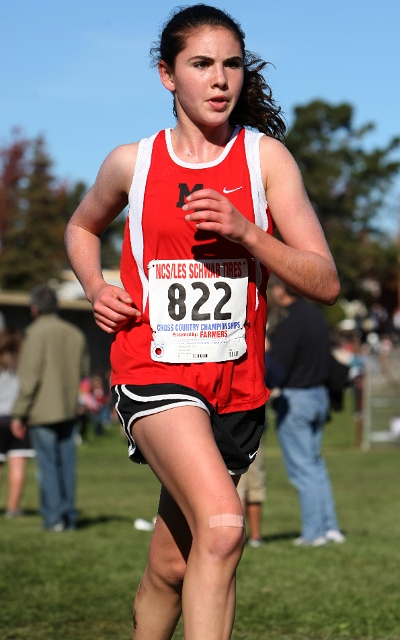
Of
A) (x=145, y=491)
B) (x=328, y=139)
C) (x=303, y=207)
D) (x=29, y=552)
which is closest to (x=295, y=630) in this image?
(x=303, y=207)

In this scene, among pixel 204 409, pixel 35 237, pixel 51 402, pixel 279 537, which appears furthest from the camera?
pixel 35 237

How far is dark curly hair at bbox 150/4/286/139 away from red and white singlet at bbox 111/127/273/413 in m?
0.34

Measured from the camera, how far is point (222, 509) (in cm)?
307

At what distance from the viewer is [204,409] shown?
3342 mm

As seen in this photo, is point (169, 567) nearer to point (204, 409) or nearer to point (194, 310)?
point (204, 409)

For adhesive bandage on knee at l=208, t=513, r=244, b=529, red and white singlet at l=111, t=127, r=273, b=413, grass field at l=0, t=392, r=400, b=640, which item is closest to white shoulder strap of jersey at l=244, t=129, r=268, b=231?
red and white singlet at l=111, t=127, r=273, b=413

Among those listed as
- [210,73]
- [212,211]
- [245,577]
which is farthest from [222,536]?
[245,577]

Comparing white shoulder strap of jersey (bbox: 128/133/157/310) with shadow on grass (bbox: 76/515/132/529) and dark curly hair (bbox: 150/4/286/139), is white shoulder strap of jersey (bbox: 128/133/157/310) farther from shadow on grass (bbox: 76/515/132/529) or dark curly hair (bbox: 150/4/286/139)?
shadow on grass (bbox: 76/515/132/529)

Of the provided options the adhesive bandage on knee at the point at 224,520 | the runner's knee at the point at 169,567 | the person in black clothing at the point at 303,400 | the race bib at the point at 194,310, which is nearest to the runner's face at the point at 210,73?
the race bib at the point at 194,310

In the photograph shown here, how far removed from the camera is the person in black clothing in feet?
29.6

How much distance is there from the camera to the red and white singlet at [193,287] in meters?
3.43

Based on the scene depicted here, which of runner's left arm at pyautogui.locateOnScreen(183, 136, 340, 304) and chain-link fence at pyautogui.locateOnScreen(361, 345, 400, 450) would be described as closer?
runner's left arm at pyautogui.locateOnScreen(183, 136, 340, 304)

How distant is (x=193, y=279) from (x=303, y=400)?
5.80 m

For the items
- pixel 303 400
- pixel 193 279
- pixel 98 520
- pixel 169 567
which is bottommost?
pixel 98 520
